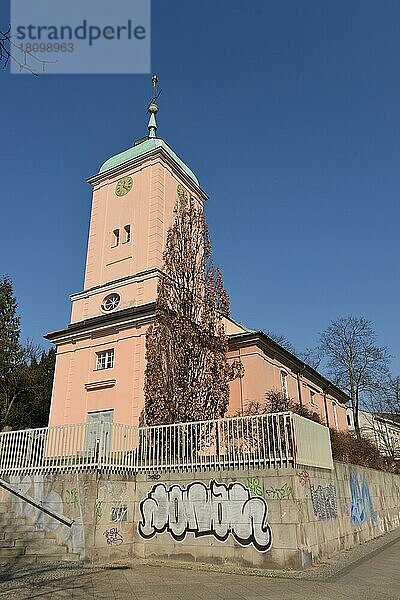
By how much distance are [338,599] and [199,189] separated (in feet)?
77.2

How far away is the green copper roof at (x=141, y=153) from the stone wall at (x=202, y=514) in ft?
60.6

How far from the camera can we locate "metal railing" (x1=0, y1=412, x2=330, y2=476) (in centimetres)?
1153

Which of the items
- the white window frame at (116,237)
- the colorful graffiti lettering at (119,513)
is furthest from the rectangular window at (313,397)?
the colorful graffiti lettering at (119,513)

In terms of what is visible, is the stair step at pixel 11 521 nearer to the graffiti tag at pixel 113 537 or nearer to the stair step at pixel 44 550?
the stair step at pixel 44 550

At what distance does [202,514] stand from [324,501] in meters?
3.25

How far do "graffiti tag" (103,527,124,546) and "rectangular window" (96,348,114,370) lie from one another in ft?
32.6

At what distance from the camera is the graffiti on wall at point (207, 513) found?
36.2ft

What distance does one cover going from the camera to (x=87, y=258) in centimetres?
2594

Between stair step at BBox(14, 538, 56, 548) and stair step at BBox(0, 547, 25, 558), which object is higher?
stair step at BBox(14, 538, 56, 548)

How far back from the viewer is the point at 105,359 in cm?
2222

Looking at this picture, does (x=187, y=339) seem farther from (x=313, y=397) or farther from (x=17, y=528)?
(x=313, y=397)

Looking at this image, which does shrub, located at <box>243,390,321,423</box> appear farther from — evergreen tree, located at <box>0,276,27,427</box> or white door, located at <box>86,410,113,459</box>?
evergreen tree, located at <box>0,276,27,427</box>

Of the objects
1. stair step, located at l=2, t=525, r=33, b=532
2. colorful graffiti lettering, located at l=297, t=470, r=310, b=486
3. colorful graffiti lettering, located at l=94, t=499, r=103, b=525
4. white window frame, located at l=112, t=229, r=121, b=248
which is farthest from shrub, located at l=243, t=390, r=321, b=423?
white window frame, located at l=112, t=229, r=121, b=248

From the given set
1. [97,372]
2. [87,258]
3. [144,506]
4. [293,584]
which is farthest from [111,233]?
[293,584]
